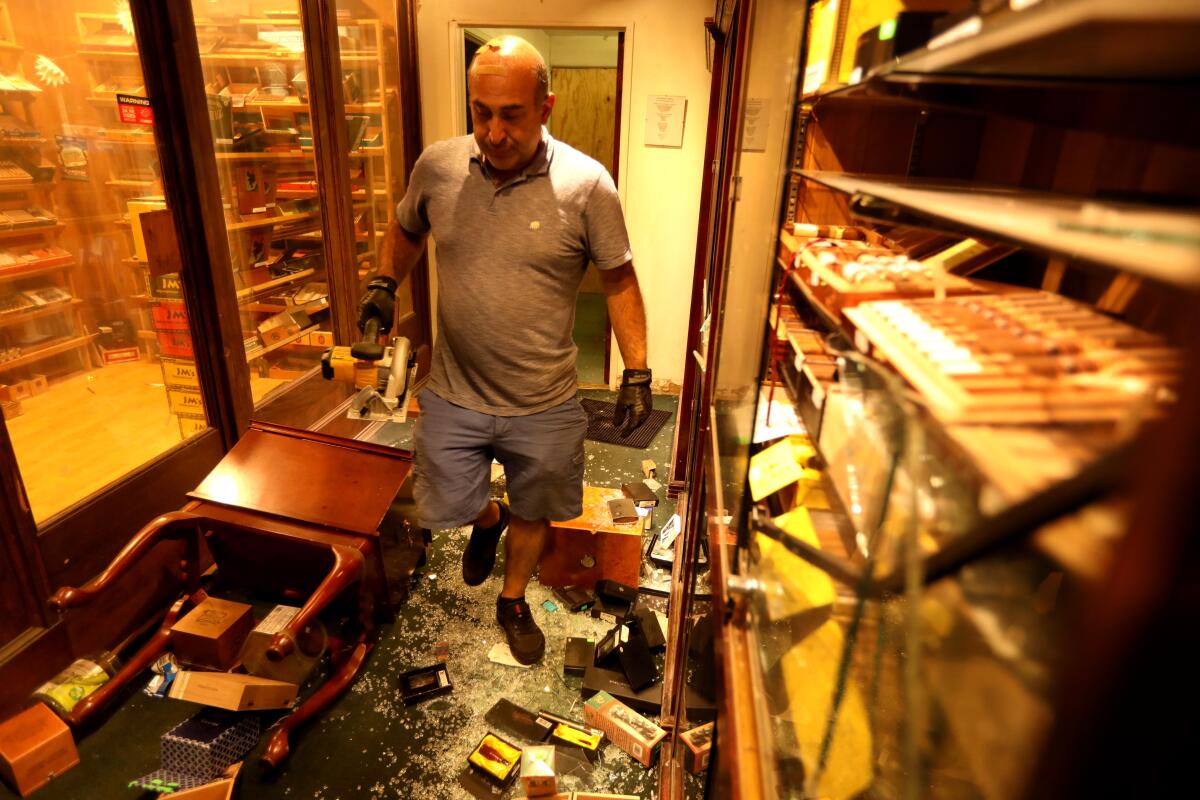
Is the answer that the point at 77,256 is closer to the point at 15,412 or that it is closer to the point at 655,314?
the point at 15,412

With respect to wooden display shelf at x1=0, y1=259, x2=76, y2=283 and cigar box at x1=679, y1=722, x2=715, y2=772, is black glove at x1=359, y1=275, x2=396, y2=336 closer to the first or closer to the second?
wooden display shelf at x1=0, y1=259, x2=76, y2=283

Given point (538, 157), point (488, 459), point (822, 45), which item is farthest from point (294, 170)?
point (822, 45)

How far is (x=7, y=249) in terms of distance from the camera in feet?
6.43

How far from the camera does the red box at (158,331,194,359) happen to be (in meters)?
2.39

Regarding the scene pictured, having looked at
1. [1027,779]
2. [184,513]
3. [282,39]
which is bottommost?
[184,513]

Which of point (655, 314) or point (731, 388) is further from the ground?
point (731, 388)

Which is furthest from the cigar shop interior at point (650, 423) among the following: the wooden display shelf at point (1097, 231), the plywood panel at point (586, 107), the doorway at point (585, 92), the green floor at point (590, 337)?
→ the plywood panel at point (586, 107)

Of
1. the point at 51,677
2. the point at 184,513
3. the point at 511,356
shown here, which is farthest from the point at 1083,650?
the point at 51,677

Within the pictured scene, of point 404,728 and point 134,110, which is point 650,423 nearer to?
point 404,728

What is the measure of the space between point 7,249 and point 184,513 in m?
0.97

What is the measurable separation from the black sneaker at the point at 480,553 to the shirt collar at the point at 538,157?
1.28m

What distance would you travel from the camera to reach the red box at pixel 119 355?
2314 millimetres

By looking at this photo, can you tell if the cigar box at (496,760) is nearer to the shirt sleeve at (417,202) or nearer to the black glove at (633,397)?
the black glove at (633,397)

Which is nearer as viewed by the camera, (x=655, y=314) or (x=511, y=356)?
(x=511, y=356)
